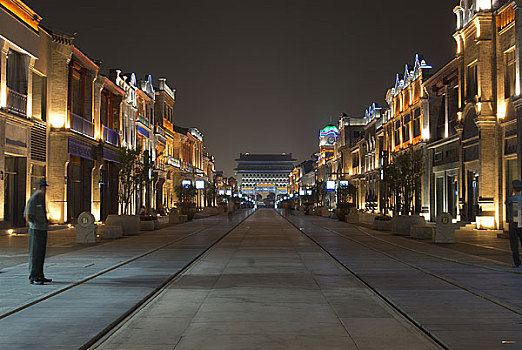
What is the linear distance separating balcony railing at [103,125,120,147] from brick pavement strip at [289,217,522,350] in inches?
1277

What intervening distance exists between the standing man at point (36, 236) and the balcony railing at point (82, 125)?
28681 millimetres

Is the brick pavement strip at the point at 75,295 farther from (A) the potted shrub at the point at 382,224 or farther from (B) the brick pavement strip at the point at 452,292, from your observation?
(A) the potted shrub at the point at 382,224

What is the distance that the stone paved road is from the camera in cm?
749

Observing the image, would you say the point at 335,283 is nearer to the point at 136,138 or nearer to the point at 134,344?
the point at 134,344

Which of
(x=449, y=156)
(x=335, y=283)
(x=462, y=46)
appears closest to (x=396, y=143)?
(x=449, y=156)

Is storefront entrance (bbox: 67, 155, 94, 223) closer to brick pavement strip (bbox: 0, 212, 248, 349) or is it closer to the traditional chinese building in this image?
the traditional chinese building

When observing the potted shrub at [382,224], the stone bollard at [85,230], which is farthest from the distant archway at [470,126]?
the stone bollard at [85,230]

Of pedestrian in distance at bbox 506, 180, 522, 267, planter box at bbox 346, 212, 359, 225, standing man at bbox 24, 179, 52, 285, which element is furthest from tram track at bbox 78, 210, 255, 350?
planter box at bbox 346, 212, 359, 225

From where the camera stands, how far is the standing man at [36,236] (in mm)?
12547

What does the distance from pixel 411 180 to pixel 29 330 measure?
34818mm

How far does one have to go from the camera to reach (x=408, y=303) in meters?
10.3

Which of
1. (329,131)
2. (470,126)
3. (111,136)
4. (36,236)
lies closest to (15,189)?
(111,136)

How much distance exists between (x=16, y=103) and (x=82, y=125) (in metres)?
10.1

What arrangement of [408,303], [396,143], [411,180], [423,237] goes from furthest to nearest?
[396,143]
[411,180]
[423,237]
[408,303]
